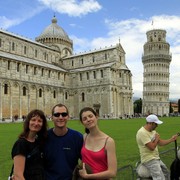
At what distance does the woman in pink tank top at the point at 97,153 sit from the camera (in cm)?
349

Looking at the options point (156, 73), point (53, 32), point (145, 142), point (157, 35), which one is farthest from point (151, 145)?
point (157, 35)

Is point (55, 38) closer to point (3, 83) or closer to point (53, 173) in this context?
point (3, 83)

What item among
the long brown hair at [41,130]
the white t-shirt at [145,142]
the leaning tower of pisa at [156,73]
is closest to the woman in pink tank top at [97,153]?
the long brown hair at [41,130]

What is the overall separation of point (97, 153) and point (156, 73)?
92.9m

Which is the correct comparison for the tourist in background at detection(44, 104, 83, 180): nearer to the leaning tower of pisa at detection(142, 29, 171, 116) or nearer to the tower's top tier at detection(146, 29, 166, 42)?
the leaning tower of pisa at detection(142, 29, 171, 116)

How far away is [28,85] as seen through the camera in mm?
49812

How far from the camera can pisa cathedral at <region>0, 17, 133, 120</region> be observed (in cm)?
4738

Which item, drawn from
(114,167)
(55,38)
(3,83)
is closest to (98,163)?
(114,167)

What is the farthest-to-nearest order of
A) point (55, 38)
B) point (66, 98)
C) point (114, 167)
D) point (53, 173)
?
point (55, 38) → point (66, 98) → point (53, 173) → point (114, 167)

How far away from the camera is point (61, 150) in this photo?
3.84m

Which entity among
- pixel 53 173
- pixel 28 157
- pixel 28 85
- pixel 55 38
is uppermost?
pixel 55 38

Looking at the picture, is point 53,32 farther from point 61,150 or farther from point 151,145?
point 61,150

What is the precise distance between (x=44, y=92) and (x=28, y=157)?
5048 cm

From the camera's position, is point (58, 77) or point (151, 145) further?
point (58, 77)
